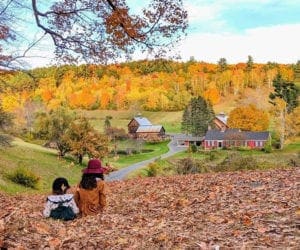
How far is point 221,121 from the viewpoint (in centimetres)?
11362

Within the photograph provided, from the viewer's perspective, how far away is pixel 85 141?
198 ft

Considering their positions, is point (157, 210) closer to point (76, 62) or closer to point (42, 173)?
point (76, 62)

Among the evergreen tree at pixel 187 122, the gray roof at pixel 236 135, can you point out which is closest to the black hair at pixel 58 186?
A: the gray roof at pixel 236 135

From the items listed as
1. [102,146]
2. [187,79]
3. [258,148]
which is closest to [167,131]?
[258,148]

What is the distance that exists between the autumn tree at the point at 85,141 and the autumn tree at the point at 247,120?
48.4m

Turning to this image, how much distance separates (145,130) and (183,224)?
112m

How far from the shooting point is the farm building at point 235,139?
9212 cm

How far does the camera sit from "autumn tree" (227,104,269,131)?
104831 mm

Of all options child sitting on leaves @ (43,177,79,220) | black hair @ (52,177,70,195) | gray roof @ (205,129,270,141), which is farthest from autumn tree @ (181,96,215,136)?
child sitting on leaves @ (43,177,79,220)

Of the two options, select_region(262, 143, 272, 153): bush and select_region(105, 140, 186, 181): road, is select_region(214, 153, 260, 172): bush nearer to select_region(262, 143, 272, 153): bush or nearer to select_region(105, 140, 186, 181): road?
select_region(105, 140, 186, 181): road

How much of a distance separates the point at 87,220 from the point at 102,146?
51.8m

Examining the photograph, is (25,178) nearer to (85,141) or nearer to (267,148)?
(85,141)

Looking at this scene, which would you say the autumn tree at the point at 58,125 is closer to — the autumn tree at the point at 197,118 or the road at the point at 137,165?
the road at the point at 137,165

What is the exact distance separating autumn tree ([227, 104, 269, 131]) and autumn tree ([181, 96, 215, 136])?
6.49m
